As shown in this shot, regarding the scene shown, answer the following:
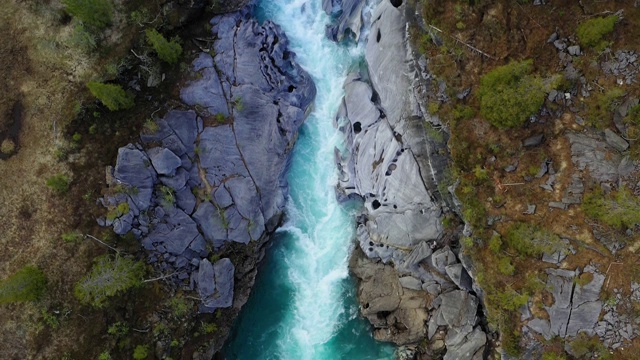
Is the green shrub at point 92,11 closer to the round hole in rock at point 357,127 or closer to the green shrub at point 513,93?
the round hole in rock at point 357,127

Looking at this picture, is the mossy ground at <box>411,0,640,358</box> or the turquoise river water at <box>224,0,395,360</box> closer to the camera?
the mossy ground at <box>411,0,640,358</box>

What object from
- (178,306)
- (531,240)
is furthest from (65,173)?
(531,240)

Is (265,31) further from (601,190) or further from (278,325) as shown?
(601,190)

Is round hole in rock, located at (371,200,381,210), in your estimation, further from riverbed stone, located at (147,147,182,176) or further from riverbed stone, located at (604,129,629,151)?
riverbed stone, located at (604,129,629,151)

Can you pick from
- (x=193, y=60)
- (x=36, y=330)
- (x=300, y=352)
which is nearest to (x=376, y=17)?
(x=193, y=60)

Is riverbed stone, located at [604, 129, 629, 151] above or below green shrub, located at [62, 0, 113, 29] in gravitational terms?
above

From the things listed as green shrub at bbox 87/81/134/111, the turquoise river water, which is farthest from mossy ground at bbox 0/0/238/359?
the turquoise river water
